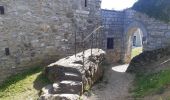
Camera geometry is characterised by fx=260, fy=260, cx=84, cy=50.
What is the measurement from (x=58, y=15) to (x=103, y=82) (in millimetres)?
3667

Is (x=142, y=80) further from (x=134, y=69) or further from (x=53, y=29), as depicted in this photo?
(x=53, y=29)

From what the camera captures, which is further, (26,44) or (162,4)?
(162,4)

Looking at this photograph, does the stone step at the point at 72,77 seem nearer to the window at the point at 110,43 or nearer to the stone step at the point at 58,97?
the stone step at the point at 58,97

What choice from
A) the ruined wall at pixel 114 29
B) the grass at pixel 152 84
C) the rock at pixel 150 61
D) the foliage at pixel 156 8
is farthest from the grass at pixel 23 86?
the foliage at pixel 156 8

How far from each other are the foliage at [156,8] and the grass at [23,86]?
7120mm

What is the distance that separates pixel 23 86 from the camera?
923 centimetres

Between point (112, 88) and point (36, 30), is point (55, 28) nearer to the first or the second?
point (36, 30)

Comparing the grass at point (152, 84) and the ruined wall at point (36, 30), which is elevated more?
the ruined wall at point (36, 30)

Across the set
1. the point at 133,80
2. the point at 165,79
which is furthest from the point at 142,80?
the point at 165,79

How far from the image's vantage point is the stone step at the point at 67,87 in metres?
7.93

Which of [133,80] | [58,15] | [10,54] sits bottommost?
[133,80]

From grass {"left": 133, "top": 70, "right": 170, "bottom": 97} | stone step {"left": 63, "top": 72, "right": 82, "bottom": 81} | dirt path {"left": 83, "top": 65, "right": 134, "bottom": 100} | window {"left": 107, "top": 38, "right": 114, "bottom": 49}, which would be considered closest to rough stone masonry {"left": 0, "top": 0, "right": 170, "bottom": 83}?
window {"left": 107, "top": 38, "right": 114, "bottom": 49}

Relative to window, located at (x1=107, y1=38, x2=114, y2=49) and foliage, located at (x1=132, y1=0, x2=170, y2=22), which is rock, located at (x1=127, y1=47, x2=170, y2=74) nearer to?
foliage, located at (x1=132, y1=0, x2=170, y2=22)

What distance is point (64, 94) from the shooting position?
770 centimetres
